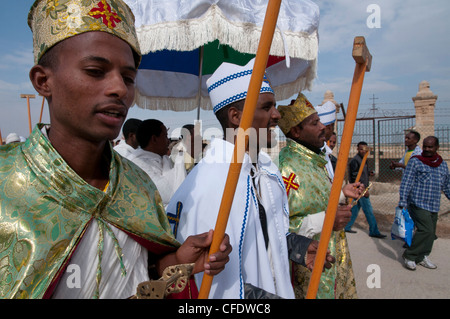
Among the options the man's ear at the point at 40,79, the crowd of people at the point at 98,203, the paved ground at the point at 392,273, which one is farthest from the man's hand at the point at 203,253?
the paved ground at the point at 392,273

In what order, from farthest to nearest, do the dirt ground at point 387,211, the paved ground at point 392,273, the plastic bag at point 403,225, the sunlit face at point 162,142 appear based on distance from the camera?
the dirt ground at point 387,211 < the plastic bag at point 403,225 < the paved ground at point 392,273 < the sunlit face at point 162,142

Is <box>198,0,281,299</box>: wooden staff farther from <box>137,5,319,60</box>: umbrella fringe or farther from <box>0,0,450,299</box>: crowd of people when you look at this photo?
<box>137,5,319,60</box>: umbrella fringe

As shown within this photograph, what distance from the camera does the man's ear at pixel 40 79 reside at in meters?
1.15

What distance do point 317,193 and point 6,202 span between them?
7.82ft

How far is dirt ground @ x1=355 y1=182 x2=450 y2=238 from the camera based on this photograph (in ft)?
26.2

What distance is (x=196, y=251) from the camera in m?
1.30

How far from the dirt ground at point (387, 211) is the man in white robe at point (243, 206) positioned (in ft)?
22.1

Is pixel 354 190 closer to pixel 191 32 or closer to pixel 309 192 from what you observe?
pixel 309 192

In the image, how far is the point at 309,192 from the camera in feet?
9.13

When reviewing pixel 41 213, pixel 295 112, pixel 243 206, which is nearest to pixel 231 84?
pixel 243 206

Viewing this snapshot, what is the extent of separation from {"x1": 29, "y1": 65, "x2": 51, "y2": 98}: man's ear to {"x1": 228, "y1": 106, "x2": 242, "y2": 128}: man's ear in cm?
124

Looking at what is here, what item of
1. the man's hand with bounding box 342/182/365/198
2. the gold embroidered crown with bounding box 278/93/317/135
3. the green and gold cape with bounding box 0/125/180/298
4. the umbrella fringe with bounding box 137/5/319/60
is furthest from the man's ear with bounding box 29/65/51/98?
the gold embroidered crown with bounding box 278/93/317/135

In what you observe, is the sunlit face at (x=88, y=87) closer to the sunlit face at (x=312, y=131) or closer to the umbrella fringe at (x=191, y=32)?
the umbrella fringe at (x=191, y=32)
